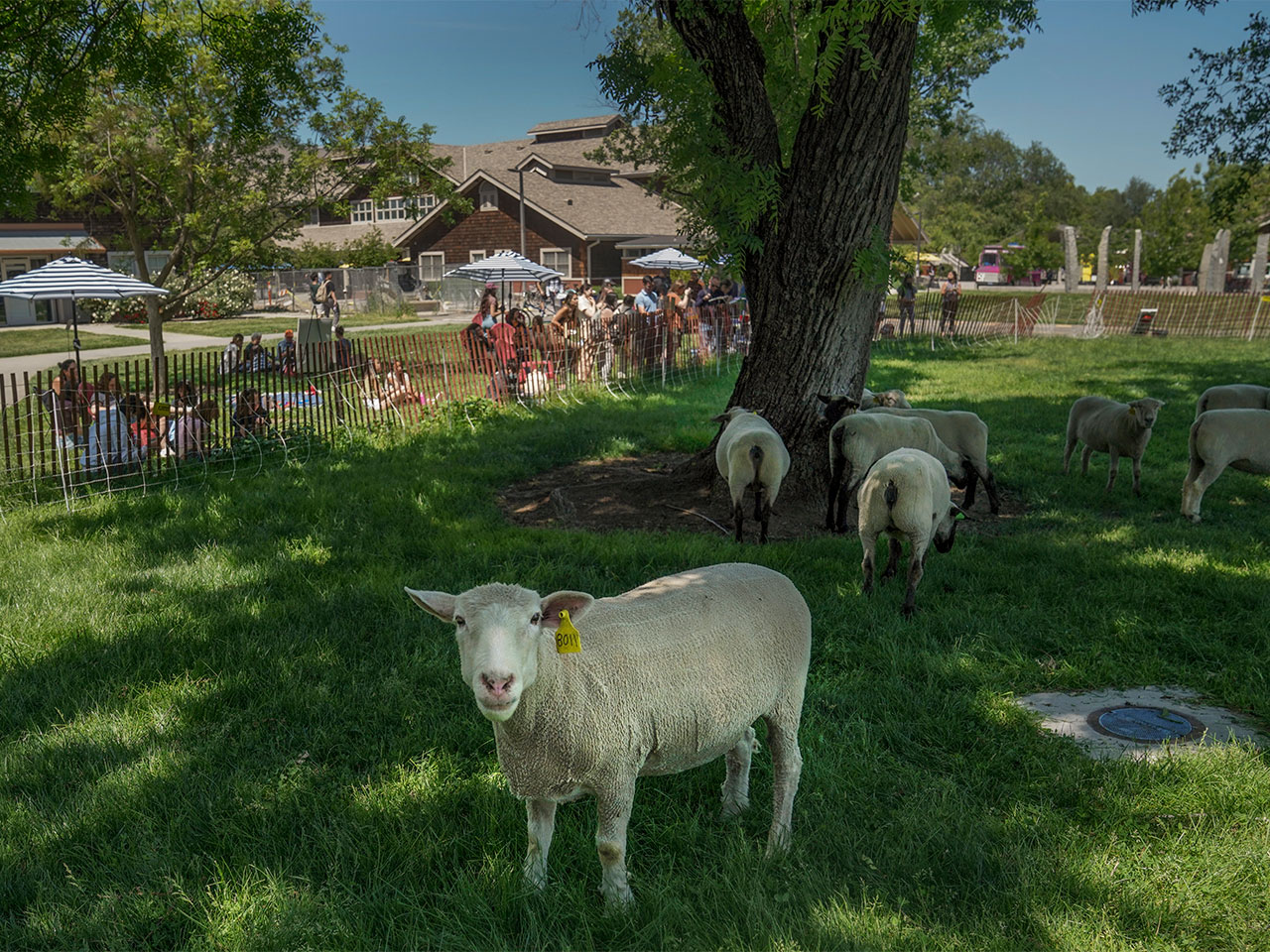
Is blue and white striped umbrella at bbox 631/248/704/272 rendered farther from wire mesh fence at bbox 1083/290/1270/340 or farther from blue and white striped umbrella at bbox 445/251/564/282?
wire mesh fence at bbox 1083/290/1270/340

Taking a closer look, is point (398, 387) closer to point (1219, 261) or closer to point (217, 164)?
point (217, 164)

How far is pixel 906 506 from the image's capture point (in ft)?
19.4

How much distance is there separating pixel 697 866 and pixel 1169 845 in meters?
1.90

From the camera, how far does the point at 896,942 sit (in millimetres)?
2996

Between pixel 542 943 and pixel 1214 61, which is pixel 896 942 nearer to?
pixel 542 943

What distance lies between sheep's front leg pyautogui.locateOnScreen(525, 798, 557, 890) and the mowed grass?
0.34 feet

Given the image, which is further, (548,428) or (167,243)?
(167,243)

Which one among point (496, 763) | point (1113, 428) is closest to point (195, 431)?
point (496, 763)

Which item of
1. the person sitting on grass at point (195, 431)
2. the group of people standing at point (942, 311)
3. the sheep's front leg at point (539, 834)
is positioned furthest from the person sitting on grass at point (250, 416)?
the group of people standing at point (942, 311)

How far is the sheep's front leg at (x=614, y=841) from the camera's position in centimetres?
318

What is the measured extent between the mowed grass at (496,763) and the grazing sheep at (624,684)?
0.34 m

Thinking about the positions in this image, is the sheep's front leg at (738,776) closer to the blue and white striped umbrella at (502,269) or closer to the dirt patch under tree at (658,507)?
the dirt patch under tree at (658,507)

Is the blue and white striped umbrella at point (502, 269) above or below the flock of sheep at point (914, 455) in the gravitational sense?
above

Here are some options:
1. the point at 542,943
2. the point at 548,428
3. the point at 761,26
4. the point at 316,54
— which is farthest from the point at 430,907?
the point at 316,54
